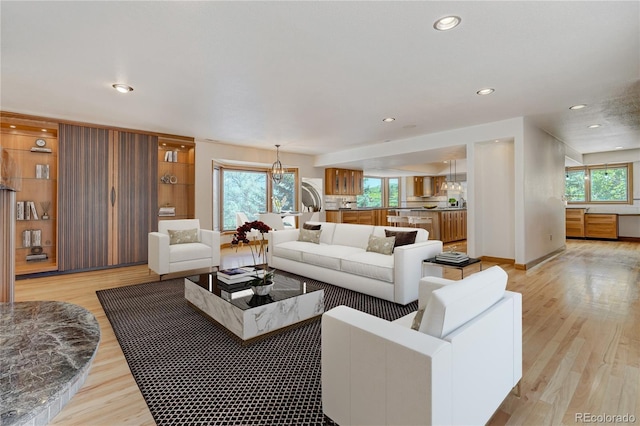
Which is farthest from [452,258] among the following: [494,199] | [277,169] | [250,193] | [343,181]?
[250,193]

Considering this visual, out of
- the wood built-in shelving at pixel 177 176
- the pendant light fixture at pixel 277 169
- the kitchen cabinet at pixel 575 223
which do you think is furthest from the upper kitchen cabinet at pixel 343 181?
the kitchen cabinet at pixel 575 223

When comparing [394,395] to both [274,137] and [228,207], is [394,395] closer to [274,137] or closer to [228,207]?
[274,137]

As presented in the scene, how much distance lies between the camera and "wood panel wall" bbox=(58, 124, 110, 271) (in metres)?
4.97

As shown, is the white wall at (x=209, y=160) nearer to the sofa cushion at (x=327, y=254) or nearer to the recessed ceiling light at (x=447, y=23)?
the sofa cushion at (x=327, y=254)

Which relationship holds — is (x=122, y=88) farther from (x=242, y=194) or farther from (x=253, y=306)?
(x=242, y=194)

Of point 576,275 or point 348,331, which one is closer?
point 348,331

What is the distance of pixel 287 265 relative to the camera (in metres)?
4.79

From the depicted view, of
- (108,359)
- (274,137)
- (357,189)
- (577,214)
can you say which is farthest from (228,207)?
(577,214)

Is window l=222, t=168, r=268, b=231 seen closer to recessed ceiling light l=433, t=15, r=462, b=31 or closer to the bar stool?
the bar stool

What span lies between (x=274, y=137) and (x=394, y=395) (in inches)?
223

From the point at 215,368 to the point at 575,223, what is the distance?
10.7 m

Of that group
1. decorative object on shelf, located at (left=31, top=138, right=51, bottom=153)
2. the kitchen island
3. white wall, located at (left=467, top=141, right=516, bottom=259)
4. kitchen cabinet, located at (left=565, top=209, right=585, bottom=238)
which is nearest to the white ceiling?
decorative object on shelf, located at (left=31, top=138, right=51, bottom=153)

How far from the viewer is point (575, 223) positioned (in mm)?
8953

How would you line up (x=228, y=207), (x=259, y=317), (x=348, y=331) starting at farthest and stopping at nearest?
(x=228, y=207)
(x=259, y=317)
(x=348, y=331)
